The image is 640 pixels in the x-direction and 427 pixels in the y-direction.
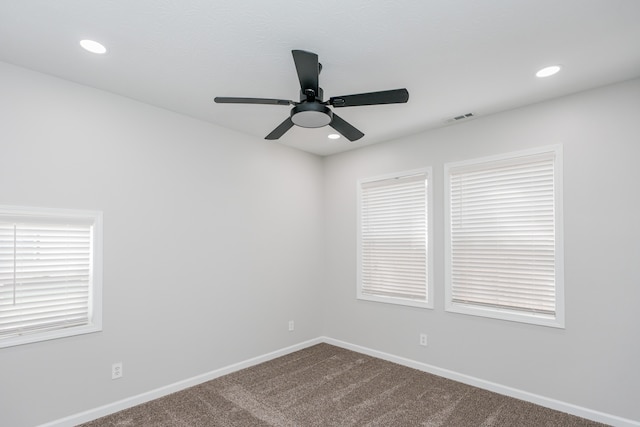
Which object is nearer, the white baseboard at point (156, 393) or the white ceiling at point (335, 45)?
the white ceiling at point (335, 45)

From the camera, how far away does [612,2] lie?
1.88 m

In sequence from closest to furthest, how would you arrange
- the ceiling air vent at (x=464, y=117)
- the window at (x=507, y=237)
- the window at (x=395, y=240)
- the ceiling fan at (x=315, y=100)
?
the ceiling fan at (x=315, y=100), the window at (x=507, y=237), the ceiling air vent at (x=464, y=117), the window at (x=395, y=240)

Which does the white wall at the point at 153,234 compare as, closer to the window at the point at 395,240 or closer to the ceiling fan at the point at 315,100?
the window at the point at 395,240

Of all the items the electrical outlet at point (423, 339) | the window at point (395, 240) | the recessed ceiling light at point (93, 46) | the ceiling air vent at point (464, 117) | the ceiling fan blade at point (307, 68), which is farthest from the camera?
the window at point (395, 240)

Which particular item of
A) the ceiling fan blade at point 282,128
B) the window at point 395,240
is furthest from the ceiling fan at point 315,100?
the window at point 395,240

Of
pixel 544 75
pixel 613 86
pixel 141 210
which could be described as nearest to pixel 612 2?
pixel 544 75

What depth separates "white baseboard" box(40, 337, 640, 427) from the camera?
2709 millimetres

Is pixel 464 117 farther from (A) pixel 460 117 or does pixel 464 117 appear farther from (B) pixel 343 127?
(B) pixel 343 127

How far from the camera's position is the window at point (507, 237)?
3111 millimetres

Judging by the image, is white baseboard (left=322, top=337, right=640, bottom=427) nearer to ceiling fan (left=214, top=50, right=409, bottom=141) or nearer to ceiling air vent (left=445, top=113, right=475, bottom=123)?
A: ceiling air vent (left=445, top=113, right=475, bottom=123)

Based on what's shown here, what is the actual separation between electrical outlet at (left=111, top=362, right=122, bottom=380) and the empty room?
1cm

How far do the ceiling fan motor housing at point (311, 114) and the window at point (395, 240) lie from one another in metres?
1.99

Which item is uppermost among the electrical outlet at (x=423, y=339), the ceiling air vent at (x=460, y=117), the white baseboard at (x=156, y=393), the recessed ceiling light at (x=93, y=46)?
the recessed ceiling light at (x=93, y=46)

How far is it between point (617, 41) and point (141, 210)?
387 centimetres
